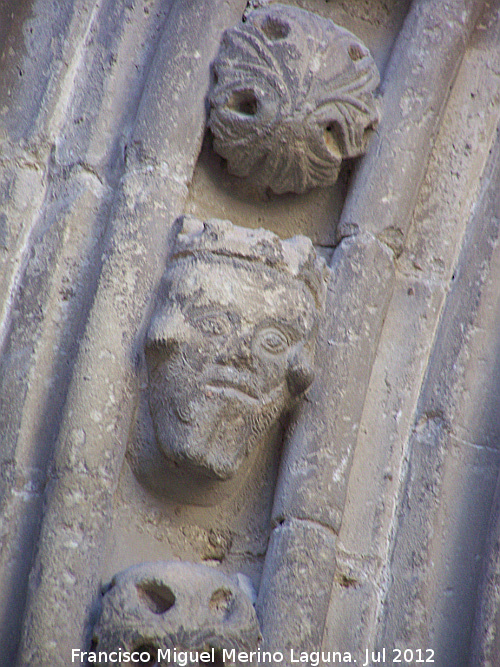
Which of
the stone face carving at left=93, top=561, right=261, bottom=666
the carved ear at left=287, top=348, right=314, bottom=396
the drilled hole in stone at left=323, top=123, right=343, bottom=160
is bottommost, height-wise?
the stone face carving at left=93, top=561, right=261, bottom=666

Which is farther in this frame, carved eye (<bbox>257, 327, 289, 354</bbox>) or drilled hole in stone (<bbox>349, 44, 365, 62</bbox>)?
drilled hole in stone (<bbox>349, 44, 365, 62</bbox>)

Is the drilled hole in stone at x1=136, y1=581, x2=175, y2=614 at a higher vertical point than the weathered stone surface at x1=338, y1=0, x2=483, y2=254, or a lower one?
lower

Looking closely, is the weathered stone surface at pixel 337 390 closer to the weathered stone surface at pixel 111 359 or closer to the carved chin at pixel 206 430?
the carved chin at pixel 206 430

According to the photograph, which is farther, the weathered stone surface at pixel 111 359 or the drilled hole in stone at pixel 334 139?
the drilled hole in stone at pixel 334 139

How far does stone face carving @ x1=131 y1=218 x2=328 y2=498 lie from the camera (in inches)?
59.7

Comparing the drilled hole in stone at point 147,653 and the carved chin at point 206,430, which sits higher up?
the carved chin at point 206,430

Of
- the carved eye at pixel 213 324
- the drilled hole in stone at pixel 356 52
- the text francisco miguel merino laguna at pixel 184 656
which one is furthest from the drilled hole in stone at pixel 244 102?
the text francisco miguel merino laguna at pixel 184 656

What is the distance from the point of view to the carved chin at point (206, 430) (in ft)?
4.94

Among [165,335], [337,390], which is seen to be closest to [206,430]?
[165,335]

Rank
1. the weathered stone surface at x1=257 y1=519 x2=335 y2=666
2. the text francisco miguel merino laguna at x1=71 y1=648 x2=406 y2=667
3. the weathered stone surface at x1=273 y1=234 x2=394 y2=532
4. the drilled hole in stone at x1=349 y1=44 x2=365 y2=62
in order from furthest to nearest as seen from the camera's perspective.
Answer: the drilled hole in stone at x1=349 y1=44 x2=365 y2=62 → the weathered stone surface at x1=273 y1=234 x2=394 y2=532 → the weathered stone surface at x1=257 y1=519 x2=335 y2=666 → the text francisco miguel merino laguna at x1=71 y1=648 x2=406 y2=667

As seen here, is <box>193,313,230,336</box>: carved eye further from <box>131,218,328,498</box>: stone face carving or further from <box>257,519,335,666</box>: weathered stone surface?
<box>257,519,335,666</box>: weathered stone surface

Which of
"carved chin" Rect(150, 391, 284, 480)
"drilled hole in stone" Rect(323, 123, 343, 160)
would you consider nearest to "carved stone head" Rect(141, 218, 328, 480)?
"carved chin" Rect(150, 391, 284, 480)

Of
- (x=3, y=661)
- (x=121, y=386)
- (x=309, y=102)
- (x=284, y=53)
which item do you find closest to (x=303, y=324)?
(x=121, y=386)

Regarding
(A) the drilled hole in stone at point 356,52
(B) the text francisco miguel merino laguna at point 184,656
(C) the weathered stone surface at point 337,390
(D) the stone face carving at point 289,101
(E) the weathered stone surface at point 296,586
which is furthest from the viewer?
(A) the drilled hole in stone at point 356,52
